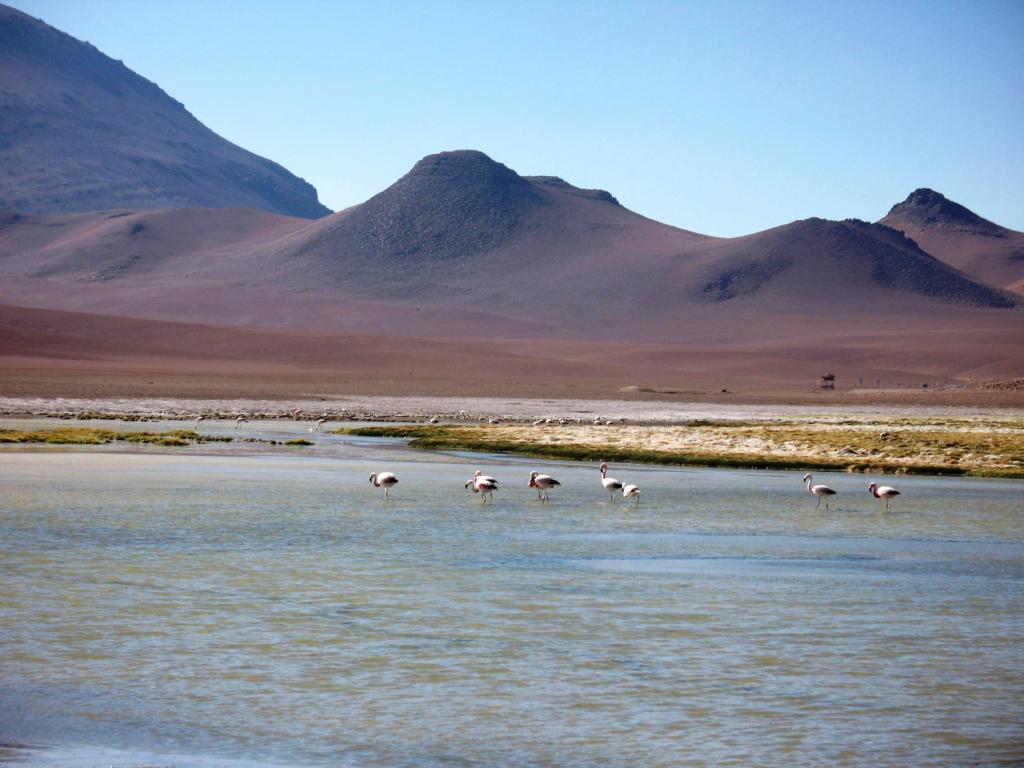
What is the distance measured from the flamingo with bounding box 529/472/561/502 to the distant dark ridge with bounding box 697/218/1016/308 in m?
153

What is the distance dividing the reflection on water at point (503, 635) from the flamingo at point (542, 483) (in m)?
1.39

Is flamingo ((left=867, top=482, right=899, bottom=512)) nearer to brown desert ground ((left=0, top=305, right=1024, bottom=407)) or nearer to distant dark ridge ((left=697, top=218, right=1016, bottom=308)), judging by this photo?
brown desert ground ((left=0, top=305, right=1024, bottom=407))

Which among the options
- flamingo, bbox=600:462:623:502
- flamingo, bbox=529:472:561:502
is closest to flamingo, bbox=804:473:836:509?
flamingo, bbox=600:462:623:502

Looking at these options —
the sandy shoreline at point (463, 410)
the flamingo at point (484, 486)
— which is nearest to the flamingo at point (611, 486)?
the flamingo at point (484, 486)

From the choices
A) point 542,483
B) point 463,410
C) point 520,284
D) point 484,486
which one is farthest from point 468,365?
point 484,486

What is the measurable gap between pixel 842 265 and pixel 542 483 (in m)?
171

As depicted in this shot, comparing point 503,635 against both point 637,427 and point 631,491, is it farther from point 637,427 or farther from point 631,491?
point 637,427

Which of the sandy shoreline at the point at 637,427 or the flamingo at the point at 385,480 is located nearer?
the flamingo at the point at 385,480

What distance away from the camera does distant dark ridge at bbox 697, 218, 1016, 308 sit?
178 meters

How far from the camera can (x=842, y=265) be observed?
185 meters

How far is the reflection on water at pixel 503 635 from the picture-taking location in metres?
7.99

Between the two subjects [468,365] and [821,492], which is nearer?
[821,492]

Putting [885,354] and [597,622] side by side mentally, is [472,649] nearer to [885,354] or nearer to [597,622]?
[597,622]

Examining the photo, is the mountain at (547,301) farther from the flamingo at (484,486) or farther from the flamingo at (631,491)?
the flamingo at (631,491)
